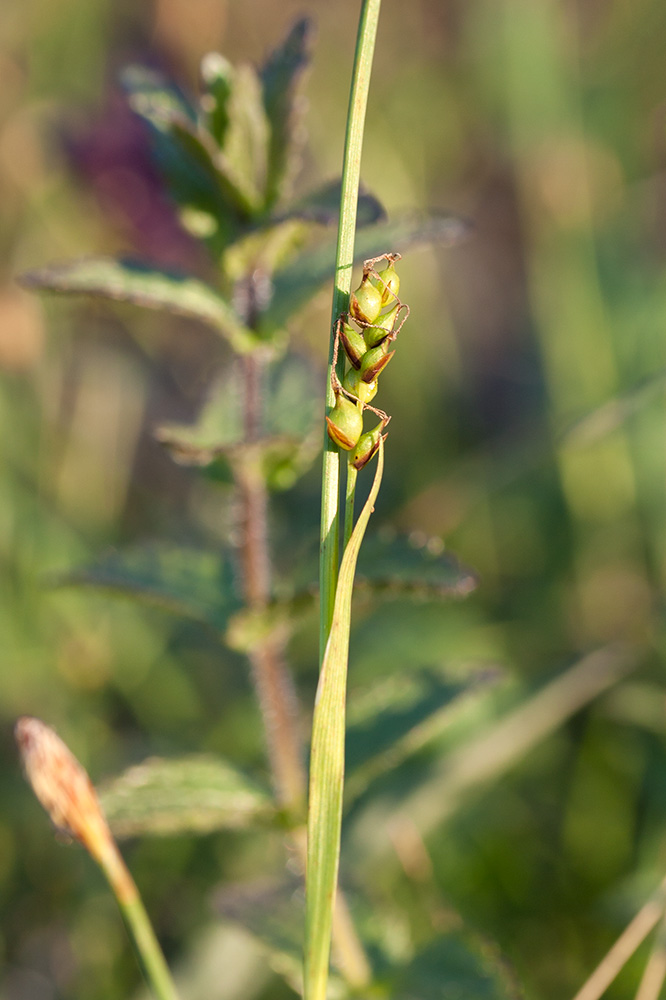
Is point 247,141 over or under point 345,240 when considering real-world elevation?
over

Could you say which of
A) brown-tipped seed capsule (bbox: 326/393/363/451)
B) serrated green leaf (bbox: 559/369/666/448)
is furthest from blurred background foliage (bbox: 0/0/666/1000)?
brown-tipped seed capsule (bbox: 326/393/363/451)

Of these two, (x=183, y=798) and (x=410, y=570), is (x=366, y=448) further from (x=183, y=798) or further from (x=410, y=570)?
(x=183, y=798)

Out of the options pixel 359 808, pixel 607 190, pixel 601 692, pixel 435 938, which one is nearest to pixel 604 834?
pixel 601 692

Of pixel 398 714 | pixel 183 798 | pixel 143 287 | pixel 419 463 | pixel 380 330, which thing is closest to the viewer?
pixel 380 330

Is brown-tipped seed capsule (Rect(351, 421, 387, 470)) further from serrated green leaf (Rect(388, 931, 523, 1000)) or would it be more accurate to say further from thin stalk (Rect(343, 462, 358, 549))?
serrated green leaf (Rect(388, 931, 523, 1000))

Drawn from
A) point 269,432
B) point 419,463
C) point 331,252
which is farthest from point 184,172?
point 419,463

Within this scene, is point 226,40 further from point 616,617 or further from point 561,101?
point 616,617

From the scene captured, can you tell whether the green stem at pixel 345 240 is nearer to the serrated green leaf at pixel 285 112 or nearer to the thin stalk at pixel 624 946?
the serrated green leaf at pixel 285 112
